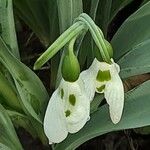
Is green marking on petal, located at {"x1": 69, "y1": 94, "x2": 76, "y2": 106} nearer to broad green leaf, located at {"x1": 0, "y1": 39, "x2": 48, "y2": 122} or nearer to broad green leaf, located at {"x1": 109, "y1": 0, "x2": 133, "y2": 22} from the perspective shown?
broad green leaf, located at {"x1": 0, "y1": 39, "x2": 48, "y2": 122}

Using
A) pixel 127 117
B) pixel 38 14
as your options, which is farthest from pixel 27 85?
pixel 38 14

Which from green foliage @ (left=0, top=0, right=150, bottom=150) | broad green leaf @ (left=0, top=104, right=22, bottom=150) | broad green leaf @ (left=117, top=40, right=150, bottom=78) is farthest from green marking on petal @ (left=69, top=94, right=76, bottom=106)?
broad green leaf @ (left=0, top=104, right=22, bottom=150)

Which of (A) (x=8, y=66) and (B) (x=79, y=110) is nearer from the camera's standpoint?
(B) (x=79, y=110)

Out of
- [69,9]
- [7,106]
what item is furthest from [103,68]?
[7,106]

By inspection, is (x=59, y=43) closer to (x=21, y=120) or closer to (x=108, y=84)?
(x=108, y=84)

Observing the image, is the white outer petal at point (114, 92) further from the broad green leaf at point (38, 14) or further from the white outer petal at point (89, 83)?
the broad green leaf at point (38, 14)

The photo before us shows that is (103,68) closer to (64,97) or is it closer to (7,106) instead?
(64,97)
